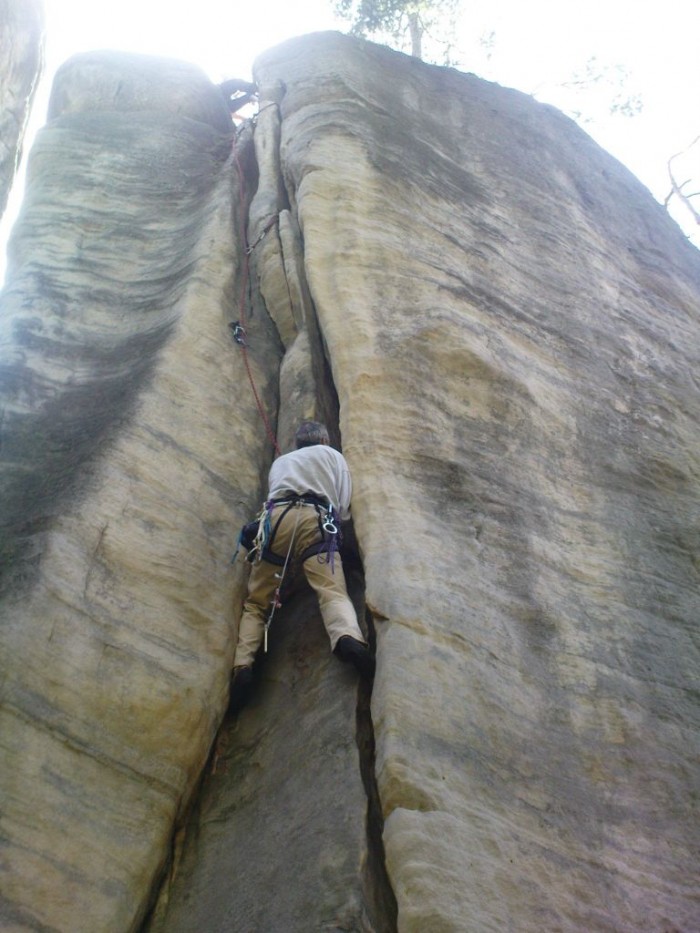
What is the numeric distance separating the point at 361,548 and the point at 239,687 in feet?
3.74

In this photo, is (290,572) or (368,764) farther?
(290,572)

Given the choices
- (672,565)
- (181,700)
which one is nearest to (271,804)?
(181,700)

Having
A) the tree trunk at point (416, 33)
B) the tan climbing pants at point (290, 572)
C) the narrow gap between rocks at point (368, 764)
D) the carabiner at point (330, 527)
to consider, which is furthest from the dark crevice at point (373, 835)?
the tree trunk at point (416, 33)

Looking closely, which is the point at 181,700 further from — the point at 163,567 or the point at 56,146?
the point at 56,146

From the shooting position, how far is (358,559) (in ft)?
20.5

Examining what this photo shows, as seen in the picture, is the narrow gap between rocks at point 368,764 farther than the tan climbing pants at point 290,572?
No

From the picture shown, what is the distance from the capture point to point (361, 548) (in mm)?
5953

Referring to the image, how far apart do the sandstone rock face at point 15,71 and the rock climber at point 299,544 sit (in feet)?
22.1

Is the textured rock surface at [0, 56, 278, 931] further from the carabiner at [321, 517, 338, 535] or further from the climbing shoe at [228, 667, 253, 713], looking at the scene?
the carabiner at [321, 517, 338, 535]

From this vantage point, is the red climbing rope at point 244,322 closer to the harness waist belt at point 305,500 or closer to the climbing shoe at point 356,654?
the harness waist belt at point 305,500

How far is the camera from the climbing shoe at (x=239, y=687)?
581 cm

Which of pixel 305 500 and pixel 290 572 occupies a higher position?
pixel 305 500

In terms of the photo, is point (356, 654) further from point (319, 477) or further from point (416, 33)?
point (416, 33)

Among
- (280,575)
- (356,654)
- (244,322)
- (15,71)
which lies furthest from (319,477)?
(15,71)
